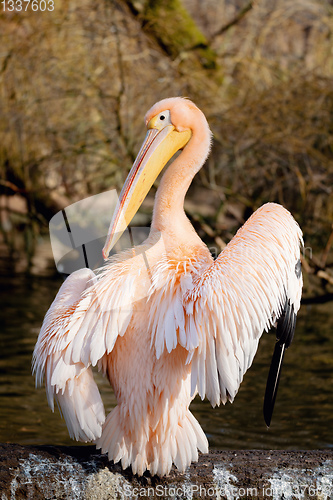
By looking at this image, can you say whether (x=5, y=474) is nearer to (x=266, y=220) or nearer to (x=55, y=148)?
(x=266, y=220)

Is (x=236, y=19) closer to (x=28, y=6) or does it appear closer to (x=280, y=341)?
(x=28, y=6)

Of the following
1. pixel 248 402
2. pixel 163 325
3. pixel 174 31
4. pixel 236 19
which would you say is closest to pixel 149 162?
pixel 163 325

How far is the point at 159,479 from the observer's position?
3.17 metres

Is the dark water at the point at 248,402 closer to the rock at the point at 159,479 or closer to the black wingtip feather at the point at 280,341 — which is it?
the rock at the point at 159,479

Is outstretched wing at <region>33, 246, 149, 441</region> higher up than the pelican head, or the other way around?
the pelican head

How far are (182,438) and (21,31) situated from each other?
5830mm

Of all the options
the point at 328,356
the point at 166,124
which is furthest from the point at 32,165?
the point at 166,124

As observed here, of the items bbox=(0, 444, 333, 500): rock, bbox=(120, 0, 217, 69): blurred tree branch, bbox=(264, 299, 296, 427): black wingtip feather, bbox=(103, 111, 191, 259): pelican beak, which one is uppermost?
bbox=(120, 0, 217, 69): blurred tree branch

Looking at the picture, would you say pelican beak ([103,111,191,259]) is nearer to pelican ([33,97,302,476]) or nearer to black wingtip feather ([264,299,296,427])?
pelican ([33,97,302,476])

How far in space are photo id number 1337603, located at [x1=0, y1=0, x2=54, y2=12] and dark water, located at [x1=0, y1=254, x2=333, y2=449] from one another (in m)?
3.65

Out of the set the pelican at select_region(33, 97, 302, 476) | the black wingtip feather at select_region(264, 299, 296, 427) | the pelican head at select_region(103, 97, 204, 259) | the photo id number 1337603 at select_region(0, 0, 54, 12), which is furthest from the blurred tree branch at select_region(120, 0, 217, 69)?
the black wingtip feather at select_region(264, 299, 296, 427)

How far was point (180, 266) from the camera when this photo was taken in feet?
9.77

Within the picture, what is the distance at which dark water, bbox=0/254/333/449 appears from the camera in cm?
495

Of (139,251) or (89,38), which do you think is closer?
(139,251)
